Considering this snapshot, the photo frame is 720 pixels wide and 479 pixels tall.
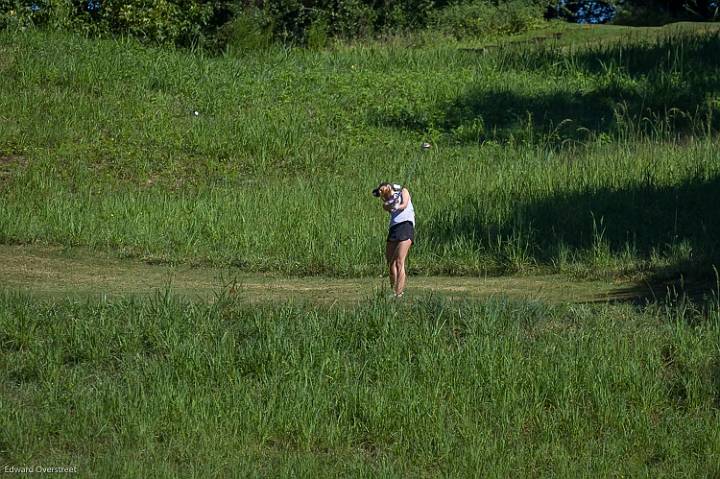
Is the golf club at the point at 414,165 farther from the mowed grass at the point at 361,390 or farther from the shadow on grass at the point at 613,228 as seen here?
the mowed grass at the point at 361,390

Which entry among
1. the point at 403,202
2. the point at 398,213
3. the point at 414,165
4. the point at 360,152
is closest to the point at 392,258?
the point at 398,213

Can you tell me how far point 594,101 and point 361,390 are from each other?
15.1 metres

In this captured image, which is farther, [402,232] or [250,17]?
[250,17]

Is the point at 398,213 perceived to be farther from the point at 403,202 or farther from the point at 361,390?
the point at 361,390

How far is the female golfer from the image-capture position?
38.7 ft

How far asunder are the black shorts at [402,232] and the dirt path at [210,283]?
0.56 meters

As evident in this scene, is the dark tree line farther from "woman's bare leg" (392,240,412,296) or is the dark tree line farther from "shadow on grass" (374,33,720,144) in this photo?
"woman's bare leg" (392,240,412,296)

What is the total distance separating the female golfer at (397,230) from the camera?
11789 mm

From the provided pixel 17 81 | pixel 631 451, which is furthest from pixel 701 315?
pixel 17 81

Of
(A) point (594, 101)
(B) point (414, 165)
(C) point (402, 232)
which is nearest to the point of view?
(C) point (402, 232)

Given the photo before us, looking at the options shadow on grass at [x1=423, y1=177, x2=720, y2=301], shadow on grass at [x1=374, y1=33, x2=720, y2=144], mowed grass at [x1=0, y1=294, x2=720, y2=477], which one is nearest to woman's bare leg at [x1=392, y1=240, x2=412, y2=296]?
mowed grass at [x1=0, y1=294, x2=720, y2=477]

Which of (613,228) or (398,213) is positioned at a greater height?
(398,213)

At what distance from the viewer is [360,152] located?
20.1 metres

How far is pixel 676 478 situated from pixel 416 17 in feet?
87.8
